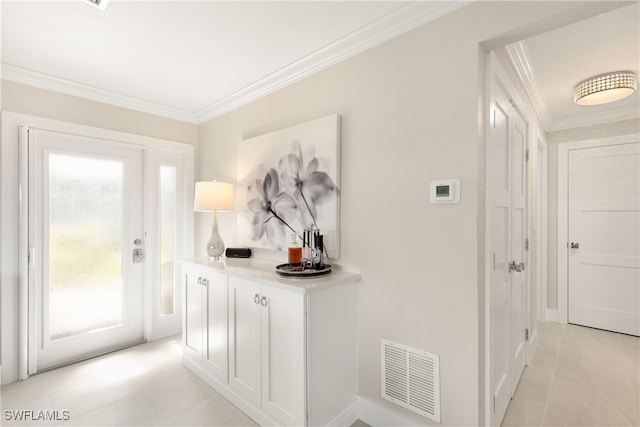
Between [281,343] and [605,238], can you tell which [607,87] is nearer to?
[605,238]

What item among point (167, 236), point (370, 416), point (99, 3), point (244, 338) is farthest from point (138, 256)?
point (370, 416)

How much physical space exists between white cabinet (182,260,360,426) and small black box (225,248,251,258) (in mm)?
417

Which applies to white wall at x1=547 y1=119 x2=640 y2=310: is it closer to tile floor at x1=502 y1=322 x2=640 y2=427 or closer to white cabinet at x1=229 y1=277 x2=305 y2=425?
tile floor at x1=502 y1=322 x2=640 y2=427

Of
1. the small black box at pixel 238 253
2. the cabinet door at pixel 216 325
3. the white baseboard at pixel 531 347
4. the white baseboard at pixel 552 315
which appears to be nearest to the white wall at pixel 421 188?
the cabinet door at pixel 216 325

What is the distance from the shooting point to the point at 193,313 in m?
2.47

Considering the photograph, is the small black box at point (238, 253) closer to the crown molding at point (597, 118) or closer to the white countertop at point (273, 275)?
the white countertop at point (273, 275)

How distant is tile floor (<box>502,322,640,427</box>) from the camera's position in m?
1.92

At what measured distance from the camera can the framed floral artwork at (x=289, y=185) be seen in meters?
2.07

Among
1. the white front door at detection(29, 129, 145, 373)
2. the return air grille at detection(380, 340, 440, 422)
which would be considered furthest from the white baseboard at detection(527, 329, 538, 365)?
the white front door at detection(29, 129, 145, 373)

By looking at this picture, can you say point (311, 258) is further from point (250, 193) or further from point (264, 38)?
point (264, 38)

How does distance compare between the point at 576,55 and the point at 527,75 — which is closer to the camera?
the point at 576,55

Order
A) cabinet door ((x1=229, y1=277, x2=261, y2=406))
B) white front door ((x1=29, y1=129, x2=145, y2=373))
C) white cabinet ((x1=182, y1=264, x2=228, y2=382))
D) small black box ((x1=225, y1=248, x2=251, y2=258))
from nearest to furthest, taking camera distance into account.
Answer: cabinet door ((x1=229, y1=277, x2=261, y2=406))
white cabinet ((x1=182, y1=264, x2=228, y2=382))
white front door ((x1=29, y1=129, x2=145, y2=373))
small black box ((x1=225, y1=248, x2=251, y2=258))

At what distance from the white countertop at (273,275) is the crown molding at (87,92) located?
173 centimetres

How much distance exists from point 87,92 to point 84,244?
1.40 m
